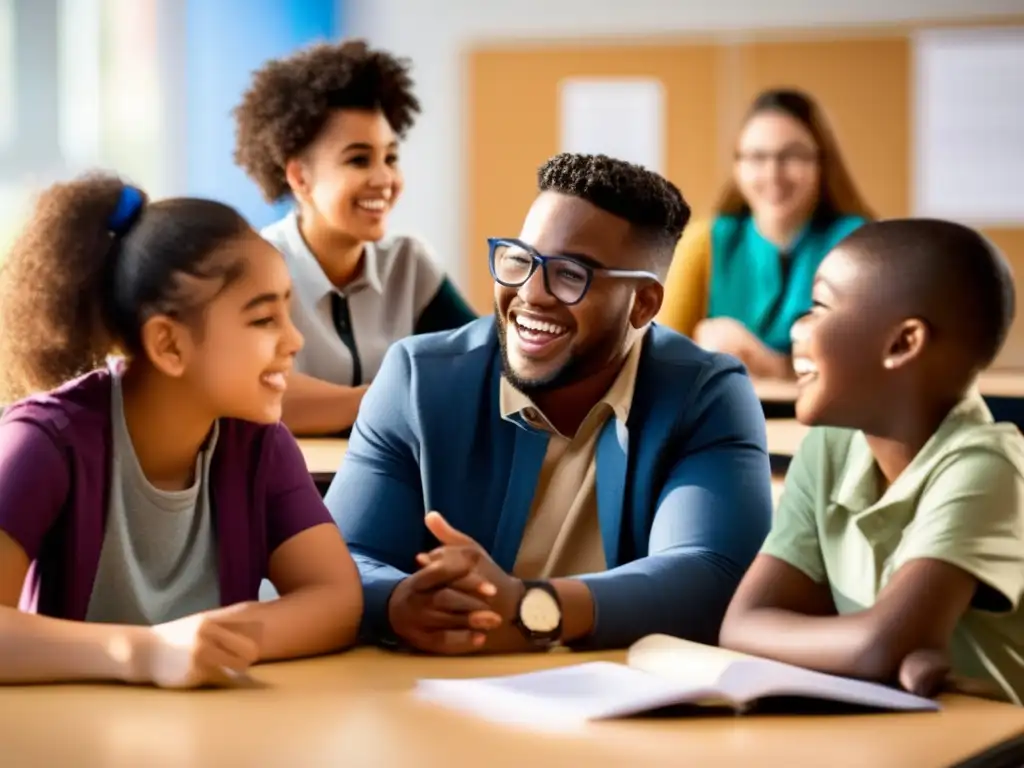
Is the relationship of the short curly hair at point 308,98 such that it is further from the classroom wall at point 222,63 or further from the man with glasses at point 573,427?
the classroom wall at point 222,63

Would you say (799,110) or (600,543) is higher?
(799,110)

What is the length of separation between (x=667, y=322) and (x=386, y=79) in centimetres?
126

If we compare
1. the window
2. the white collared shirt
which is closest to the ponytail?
the white collared shirt

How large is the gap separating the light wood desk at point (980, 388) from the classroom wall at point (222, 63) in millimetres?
3236

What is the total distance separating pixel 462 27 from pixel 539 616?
5337 millimetres

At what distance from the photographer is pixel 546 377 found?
83.4 inches

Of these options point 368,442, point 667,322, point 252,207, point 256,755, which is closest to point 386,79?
point 667,322

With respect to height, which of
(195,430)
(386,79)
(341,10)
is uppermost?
(341,10)

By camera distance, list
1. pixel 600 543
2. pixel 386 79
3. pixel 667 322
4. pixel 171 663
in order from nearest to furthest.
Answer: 1. pixel 171 663
2. pixel 600 543
3. pixel 386 79
4. pixel 667 322

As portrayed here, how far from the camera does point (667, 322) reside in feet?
14.9

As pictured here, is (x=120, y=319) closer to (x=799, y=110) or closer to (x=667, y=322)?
(x=667, y=322)

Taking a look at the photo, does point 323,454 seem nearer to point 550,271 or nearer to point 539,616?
point 550,271

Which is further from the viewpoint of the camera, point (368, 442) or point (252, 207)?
point (252, 207)

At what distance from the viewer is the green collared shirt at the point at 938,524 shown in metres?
1.58
